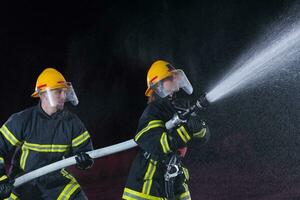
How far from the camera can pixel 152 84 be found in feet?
13.6

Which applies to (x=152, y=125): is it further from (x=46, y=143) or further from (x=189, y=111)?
(x=46, y=143)

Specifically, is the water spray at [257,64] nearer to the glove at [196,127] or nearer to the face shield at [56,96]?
the glove at [196,127]

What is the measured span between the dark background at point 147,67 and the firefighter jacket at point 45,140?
4670 mm

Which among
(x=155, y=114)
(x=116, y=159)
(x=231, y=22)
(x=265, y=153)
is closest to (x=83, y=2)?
(x=231, y=22)

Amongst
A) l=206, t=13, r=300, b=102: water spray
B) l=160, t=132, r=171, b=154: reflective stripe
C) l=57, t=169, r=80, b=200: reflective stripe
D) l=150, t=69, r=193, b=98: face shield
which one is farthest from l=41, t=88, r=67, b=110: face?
l=206, t=13, r=300, b=102: water spray

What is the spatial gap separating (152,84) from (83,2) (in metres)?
6.17

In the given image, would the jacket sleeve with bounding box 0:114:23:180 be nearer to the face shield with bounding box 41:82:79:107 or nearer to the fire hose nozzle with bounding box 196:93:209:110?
the face shield with bounding box 41:82:79:107

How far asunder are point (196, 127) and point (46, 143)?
1285 millimetres

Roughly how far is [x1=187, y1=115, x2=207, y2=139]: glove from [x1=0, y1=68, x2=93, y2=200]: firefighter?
947 millimetres

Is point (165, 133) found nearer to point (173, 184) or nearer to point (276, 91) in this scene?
point (173, 184)

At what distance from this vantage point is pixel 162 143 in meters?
3.76

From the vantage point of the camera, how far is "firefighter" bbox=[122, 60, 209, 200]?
3.78 meters

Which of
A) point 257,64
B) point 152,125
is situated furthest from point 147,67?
point 152,125

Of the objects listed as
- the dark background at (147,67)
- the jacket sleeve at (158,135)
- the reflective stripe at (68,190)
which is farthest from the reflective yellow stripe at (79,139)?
the dark background at (147,67)
